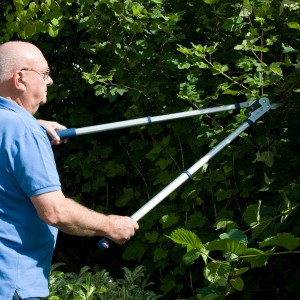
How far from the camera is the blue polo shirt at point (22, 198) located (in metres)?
2.79

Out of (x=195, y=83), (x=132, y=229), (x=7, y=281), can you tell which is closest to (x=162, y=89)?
(x=195, y=83)

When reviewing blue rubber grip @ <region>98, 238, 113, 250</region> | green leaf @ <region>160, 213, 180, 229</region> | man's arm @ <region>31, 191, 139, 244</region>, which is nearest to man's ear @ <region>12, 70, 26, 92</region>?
man's arm @ <region>31, 191, 139, 244</region>

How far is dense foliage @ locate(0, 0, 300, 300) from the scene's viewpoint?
3895 millimetres

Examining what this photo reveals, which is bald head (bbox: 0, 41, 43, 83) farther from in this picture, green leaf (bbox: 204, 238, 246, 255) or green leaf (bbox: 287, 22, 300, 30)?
green leaf (bbox: 287, 22, 300, 30)

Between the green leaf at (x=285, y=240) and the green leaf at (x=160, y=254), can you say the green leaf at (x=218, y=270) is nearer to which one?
the green leaf at (x=285, y=240)

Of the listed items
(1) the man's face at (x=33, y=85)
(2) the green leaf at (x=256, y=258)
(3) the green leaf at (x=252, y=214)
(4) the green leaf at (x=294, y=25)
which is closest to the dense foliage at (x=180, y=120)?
(4) the green leaf at (x=294, y=25)

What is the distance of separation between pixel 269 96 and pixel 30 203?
1461 millimetres

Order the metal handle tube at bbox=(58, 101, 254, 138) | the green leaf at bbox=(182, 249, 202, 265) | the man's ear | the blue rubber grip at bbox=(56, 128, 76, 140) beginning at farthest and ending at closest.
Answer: the metal handle tube at bbox=(58, 101, 254, 138) < the blue rubber grip at bbox=(56, 128, 76, 140) < the man's ear < the green leaf at bbox=(182, 249, 202, 265)

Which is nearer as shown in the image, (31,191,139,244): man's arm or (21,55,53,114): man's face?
(31,191,139,244): man's arm

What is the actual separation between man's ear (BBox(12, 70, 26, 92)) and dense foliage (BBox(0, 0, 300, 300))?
1.11m

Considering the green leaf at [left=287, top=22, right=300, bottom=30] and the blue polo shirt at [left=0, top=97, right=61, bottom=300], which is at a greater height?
the green leaf at [left=287, top=22, right=300, bottom=30]

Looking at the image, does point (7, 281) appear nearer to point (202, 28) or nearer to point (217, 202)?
point (217, 202)

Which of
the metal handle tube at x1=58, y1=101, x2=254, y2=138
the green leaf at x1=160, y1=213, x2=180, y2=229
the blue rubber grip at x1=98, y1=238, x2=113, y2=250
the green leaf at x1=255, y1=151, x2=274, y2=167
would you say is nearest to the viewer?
the blue rubber grip at x1=98, y1=238, x2=113, y2=250

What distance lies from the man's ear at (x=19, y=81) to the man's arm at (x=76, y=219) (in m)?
0.45
